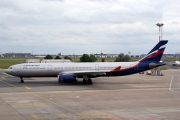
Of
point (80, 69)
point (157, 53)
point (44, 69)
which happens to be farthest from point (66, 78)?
point (157, 53)

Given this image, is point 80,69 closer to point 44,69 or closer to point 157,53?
point 44,69

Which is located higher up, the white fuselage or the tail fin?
the tail fin

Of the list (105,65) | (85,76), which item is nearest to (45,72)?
(85,76)

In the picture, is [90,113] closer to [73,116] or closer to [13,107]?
[73,116]

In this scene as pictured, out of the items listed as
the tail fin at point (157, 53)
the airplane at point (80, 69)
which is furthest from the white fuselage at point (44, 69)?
the tail fin at point (157, 53)

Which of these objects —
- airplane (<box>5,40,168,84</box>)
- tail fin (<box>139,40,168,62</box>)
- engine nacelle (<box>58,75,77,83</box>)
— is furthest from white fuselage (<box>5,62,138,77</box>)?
tail fin (<box>139,40,168,62</box>)

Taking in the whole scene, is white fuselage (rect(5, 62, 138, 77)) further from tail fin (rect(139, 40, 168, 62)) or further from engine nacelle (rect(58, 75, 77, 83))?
tail fin (rect(139, 40, 168, 62))

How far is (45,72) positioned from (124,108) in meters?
20.4

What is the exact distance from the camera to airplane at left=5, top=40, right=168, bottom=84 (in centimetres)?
3737

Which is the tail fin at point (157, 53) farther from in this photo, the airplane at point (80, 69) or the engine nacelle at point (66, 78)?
the engine nacelle at point (66, 78)

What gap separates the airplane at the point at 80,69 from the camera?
37.4 m

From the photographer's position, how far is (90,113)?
1784 cm

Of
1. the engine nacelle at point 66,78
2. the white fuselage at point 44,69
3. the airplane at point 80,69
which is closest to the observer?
the engine nacelle at point 66,78

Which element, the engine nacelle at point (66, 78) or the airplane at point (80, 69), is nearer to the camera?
the engine nacelle at point (66, 78)
